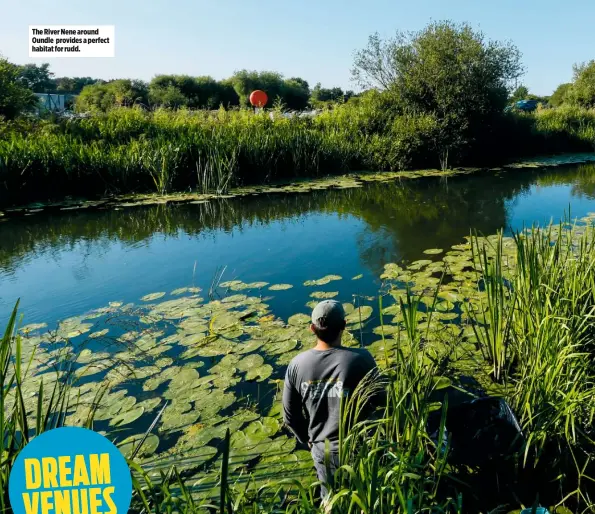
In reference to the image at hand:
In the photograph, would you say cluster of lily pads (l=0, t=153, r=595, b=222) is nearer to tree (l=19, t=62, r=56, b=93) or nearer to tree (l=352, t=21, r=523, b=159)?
tree (l=352, t=21, r=523, b=159)

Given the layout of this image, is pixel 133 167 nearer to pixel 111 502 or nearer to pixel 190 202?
pixel 190 202

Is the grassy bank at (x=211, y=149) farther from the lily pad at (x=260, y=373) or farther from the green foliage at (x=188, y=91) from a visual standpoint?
the green foliage at (x=188, y=91)

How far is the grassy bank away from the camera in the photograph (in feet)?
32.2

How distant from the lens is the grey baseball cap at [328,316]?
7.40ft

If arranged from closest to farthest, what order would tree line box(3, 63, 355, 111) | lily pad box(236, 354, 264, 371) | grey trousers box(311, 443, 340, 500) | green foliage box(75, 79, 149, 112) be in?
grey trousers box(311, 443, 340, 500)
lily pad box(236, 354, 264, 371)
green foliage box(75, 79, 149, 112)
tree line box(3, 63, 355, 111)

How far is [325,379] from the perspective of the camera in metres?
2.25

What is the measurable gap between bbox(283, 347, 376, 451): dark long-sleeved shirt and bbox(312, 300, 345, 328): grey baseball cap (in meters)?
0.13

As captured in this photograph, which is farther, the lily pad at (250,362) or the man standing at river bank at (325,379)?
the lily pad at (250,362)

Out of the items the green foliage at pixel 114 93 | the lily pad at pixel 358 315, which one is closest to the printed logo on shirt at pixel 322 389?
the lily pad at pixel 358 315

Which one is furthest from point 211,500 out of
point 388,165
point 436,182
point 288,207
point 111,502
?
point 388,165

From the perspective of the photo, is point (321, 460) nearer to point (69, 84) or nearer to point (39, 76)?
point (39, 76)

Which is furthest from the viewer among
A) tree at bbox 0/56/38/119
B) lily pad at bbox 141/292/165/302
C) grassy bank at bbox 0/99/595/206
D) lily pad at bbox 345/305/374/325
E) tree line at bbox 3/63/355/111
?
tree line at bbox 3/63/355/111

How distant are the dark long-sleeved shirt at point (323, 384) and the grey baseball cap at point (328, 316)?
13cm

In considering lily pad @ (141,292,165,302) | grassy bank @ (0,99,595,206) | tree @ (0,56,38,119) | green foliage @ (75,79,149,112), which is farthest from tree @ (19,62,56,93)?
lily pad @ (141,292,165,302)
